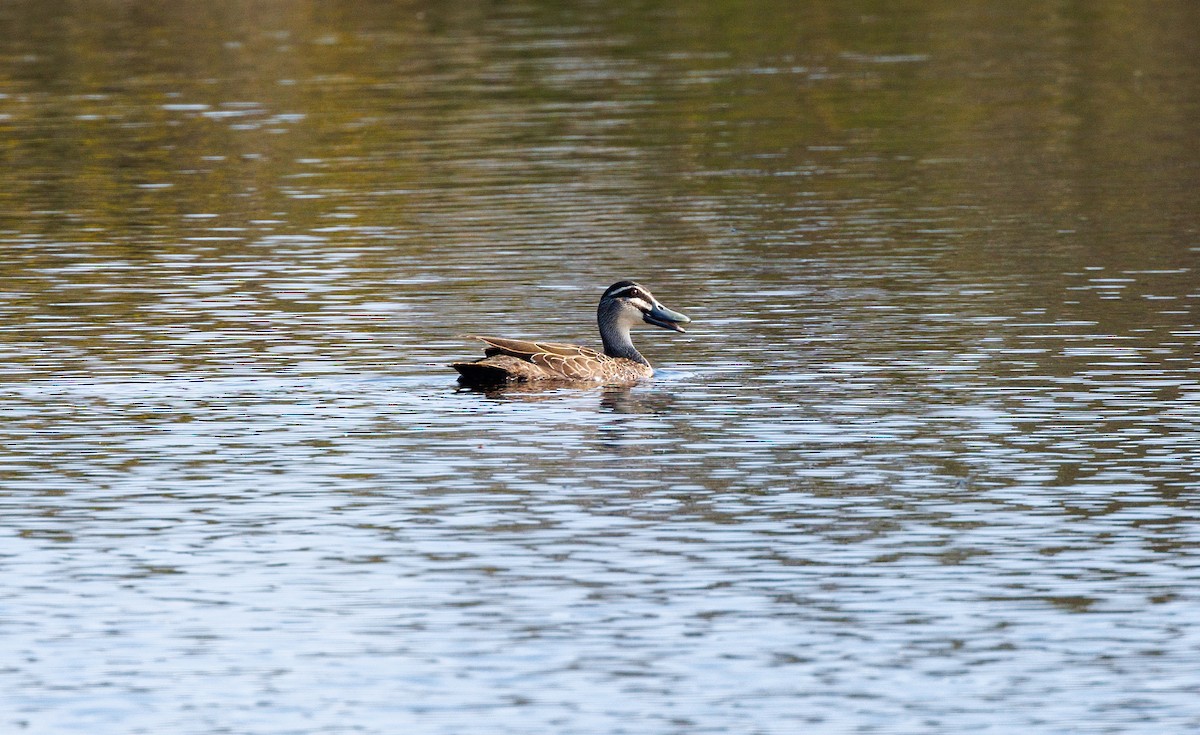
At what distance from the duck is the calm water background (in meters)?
0.28

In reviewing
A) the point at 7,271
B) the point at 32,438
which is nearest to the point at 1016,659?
the point at 32,438

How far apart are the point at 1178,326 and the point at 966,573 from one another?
10481 mm

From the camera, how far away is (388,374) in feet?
74.9

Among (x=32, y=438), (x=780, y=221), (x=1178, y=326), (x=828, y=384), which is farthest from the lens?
(x=780, y=221)

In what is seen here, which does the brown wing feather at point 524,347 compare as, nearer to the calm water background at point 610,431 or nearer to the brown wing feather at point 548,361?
the brown wing feather at point 548,361

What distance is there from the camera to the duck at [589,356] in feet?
71.8

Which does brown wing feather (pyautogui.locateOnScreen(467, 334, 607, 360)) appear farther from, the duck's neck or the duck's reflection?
the duck's neck

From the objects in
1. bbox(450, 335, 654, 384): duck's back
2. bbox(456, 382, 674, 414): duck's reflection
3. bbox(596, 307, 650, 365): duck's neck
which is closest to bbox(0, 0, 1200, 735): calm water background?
bbox(456, 382, 674, 414): duck's reflection

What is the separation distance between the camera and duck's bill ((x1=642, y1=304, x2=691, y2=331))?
77.4 feet

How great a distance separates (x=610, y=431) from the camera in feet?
65.9

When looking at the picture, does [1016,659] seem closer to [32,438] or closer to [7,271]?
[32,438]

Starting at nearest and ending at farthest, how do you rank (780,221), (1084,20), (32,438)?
1. (32,438)
2. (780,221)
3. (1084,20)

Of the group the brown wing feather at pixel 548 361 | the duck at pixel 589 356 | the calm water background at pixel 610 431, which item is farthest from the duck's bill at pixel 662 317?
the brown wing feather at pixel 548 361

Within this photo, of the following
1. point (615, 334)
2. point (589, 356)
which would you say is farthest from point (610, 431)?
point (615, 334)
